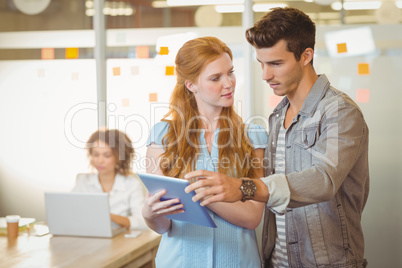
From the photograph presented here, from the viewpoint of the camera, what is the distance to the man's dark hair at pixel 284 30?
1795mm

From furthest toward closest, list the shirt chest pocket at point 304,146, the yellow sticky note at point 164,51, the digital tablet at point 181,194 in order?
the yellow sticky note at point 164,51, the shirt chest pocket at point 304,146, the digital tablet at point 181,194

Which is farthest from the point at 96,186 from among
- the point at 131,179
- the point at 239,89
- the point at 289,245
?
the point at 289,245

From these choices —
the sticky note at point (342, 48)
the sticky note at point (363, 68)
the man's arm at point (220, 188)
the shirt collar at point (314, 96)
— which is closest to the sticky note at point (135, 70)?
the sticky note at point (342, 48)

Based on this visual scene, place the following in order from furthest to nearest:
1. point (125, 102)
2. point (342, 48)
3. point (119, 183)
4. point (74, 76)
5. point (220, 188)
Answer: point (74, 76) < point (125, 102) < point (342, 48) < point (119, 183) < point (220, 188)

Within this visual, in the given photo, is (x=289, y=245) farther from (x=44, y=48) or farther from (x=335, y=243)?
(x=44, y=48)

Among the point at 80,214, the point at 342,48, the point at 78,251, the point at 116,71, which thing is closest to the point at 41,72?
the point at 116,71

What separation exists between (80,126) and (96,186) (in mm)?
916

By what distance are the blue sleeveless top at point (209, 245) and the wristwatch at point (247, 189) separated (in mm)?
422

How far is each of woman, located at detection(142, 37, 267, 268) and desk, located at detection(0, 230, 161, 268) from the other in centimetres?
64

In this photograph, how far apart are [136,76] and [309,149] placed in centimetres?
256

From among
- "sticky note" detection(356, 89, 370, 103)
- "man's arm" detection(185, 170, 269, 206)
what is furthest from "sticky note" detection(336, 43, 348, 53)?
"man's arm" detection(185, 170, 269, 206)

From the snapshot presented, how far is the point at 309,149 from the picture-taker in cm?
175

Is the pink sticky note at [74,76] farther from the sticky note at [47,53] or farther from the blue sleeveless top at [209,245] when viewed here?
the blue sleeveless top at [209,245]

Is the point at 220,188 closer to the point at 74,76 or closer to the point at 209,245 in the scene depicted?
the point at 209,245
